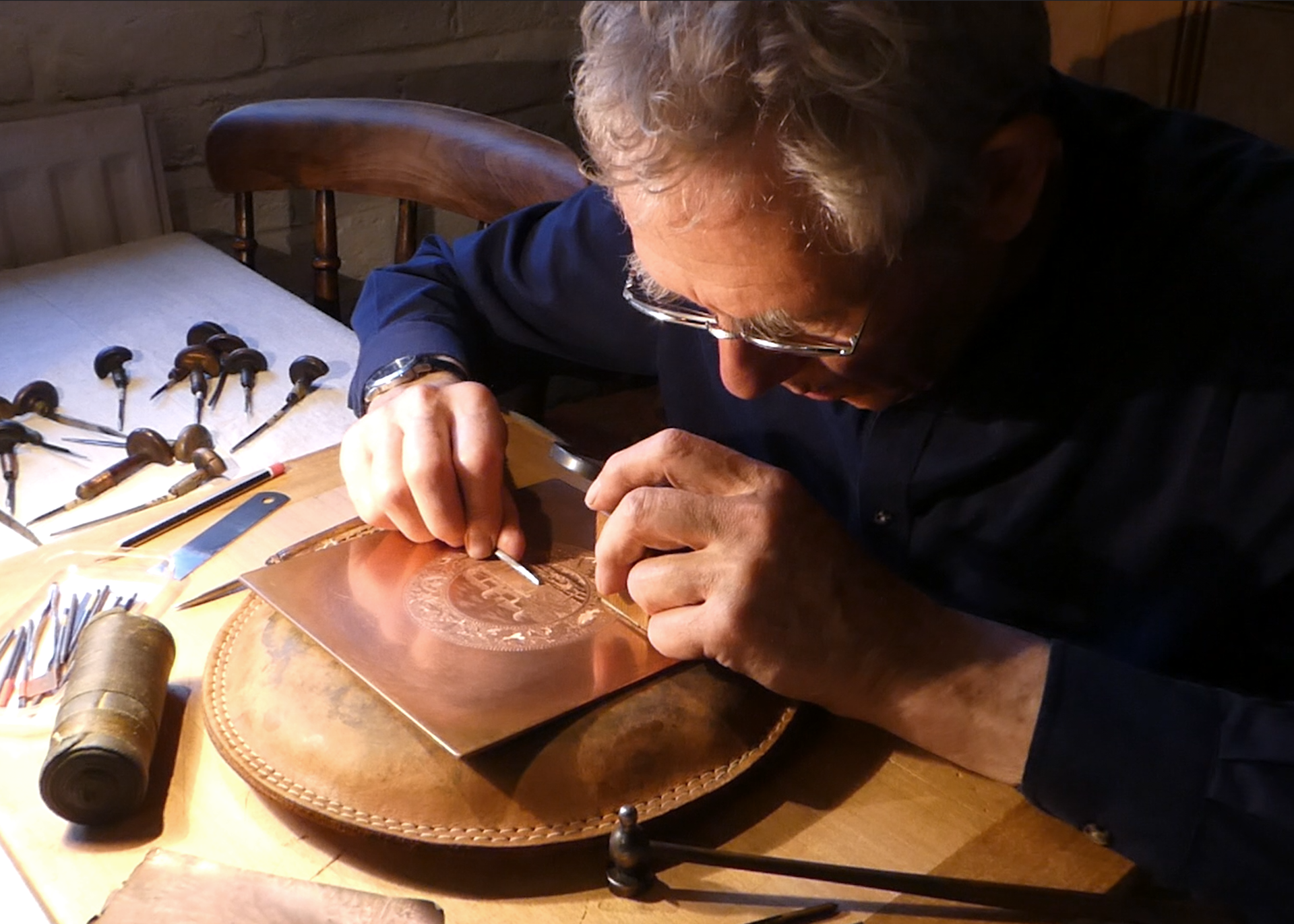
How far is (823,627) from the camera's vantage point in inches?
34.9

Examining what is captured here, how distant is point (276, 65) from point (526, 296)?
110cm

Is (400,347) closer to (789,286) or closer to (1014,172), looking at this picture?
(789,286)

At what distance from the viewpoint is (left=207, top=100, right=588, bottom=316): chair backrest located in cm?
178

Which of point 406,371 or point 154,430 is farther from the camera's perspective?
point 154,430

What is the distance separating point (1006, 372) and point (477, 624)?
19.6 inches

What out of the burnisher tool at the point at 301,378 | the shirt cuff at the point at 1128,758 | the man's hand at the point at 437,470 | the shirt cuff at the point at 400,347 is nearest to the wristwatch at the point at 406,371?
the shirt cuff at the point at 400,347

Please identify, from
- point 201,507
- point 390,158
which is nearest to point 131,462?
point 201,507

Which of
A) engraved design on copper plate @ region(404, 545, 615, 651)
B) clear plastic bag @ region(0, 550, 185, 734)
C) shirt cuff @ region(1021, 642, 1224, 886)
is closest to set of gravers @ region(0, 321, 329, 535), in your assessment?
clear plastic bag @ region(0, 550, 185, 734)

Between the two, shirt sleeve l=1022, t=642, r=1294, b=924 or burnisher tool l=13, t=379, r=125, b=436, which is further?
burnisher tool l=13, t=379, r=125, b=436

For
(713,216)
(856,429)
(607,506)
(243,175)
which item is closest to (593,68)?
(713,216)

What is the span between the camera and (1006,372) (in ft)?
3.49

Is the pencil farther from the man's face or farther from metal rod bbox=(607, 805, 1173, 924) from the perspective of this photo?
metal rod bbox=(607, 805, 1173, 924)

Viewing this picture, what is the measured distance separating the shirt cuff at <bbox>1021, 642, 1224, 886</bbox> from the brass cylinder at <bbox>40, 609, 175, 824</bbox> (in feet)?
1.98

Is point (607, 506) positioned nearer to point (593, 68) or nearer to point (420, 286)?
point (593, 68)
